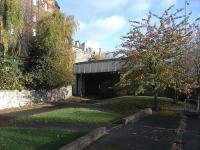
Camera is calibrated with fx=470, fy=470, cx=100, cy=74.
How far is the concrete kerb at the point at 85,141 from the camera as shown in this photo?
12.5 metres

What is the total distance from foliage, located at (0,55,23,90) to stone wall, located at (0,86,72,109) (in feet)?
1.59

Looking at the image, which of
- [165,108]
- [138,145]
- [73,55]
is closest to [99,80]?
[73,55]

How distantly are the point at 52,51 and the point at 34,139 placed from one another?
91.0 ft

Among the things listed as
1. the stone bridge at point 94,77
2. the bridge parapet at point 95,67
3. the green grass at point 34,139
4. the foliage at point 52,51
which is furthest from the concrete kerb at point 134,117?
the bridge parapet at point 95,67

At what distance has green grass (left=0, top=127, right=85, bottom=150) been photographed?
42.4ft

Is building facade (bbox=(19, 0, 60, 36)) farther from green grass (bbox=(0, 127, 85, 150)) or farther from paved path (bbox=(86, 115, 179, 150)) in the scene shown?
green grass (bbox=(0, 127, 85, 150))

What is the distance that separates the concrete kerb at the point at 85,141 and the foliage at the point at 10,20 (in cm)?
1878

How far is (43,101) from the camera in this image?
4416 cm

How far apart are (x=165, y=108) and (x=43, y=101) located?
13.1 meters

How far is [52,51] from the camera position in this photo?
41844 mm

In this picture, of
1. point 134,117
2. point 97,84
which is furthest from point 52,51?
point 97,84

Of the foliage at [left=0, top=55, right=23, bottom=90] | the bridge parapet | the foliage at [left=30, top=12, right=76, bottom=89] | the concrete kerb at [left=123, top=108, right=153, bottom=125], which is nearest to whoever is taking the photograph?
the concrete kerb at [left=123, top=108, right=153, bottom=125]

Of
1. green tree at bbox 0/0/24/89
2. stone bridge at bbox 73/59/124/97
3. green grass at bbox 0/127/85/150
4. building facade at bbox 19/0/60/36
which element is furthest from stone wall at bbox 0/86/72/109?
green grass at bbox 0/127/85/150

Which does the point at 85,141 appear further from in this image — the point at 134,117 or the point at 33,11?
the point at 33,11
